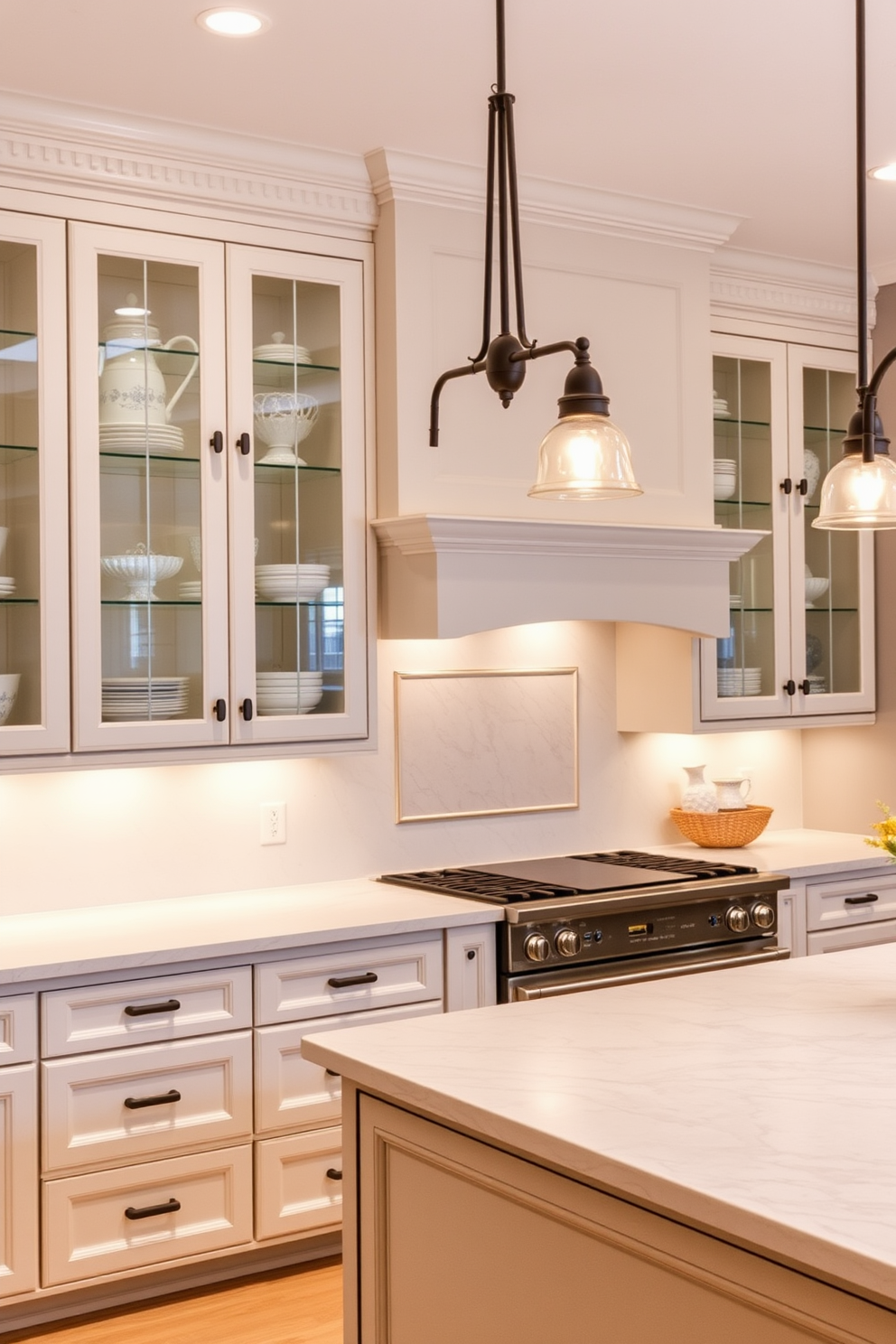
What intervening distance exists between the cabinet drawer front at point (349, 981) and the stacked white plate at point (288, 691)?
66cm

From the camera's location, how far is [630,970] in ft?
12.0

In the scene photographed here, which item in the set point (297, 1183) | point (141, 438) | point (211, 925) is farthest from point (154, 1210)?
point (141, 438)

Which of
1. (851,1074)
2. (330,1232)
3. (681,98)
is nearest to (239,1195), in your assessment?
(330,1232)

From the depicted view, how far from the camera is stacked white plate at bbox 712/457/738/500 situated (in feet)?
14.5

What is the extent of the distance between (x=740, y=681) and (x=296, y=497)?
1.64 meters

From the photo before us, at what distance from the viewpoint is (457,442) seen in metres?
3.76

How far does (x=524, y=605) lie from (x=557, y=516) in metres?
0.29

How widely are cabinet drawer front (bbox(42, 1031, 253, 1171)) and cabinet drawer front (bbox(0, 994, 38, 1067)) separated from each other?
0.06m

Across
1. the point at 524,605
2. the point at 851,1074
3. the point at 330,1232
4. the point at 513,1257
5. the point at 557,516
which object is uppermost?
the point at 557,516

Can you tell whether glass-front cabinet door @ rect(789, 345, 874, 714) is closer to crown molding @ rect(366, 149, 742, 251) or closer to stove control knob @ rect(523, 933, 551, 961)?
crown molding @ rect(366, 149, 742, 251)

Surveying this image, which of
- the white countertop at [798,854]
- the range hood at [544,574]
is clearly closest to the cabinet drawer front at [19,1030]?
the range hood at [544,574]

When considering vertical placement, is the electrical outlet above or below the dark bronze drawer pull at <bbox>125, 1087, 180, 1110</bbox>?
above

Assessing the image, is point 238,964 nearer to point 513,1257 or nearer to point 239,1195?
point 239,1195

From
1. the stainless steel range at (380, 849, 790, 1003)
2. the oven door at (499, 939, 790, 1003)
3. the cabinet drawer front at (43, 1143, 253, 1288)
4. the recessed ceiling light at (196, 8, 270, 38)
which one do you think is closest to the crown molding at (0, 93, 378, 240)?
the recessed ceiling light at (196, 8, 270, 38)
